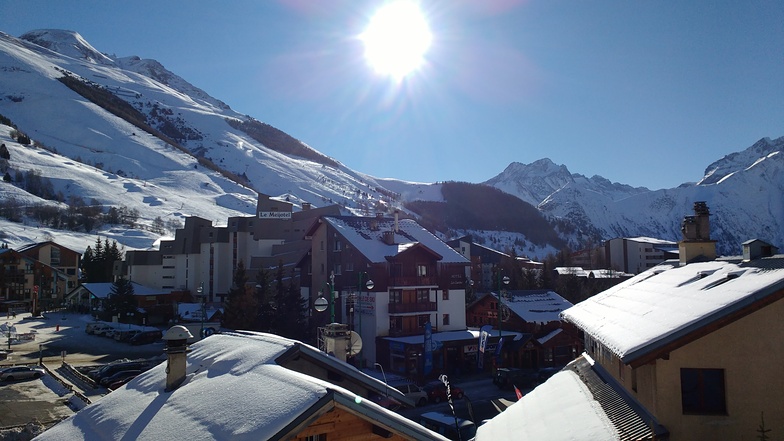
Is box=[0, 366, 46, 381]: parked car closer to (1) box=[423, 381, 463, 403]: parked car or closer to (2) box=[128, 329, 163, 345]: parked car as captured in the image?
(2) box=[128, 329, 163, 345]: parked car

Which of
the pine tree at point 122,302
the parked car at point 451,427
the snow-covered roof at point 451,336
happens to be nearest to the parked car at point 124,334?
the pine tree at point 122,302

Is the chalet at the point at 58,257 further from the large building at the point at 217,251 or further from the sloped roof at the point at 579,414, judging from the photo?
the sloped roof at the point at 579,414

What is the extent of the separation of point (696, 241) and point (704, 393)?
9841mm

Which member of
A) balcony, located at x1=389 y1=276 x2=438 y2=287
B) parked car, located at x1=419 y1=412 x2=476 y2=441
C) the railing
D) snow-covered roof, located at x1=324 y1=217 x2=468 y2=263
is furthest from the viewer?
snow-covered roof, located at x1=324 y1=217 x2=468 y2=263

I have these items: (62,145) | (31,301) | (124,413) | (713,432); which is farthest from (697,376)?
(62,145)

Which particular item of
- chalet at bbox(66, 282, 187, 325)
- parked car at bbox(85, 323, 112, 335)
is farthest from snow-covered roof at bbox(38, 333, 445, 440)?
chalet at bbox(66, 282, 187, 325)

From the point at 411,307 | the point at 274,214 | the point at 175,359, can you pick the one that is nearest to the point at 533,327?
the point at 411,307

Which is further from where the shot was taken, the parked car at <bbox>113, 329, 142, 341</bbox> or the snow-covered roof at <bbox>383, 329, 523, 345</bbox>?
the parked car at <bbox>113, 329, 142, 341</bbox>

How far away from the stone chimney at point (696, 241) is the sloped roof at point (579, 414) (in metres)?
4.96

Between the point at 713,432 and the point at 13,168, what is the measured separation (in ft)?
523

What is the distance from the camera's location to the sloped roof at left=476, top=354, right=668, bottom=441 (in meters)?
10.3

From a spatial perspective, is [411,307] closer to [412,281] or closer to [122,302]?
[412,281]

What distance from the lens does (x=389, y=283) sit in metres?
40.5

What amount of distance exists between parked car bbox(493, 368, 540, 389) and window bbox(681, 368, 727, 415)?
24.6 metres
